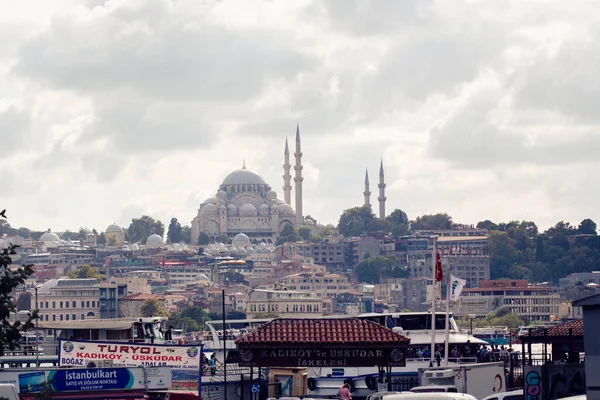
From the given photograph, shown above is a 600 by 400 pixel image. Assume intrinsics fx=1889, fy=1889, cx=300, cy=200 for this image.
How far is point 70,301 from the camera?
15050 cm

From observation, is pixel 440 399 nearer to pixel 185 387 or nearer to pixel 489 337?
pixel 185 387

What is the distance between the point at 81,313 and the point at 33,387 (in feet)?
412

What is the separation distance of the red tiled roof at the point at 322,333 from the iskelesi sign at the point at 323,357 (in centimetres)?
14

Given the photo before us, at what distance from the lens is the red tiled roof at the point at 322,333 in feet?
94.3

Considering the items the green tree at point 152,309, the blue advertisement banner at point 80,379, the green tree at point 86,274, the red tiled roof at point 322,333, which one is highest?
the green tree at point 86,274

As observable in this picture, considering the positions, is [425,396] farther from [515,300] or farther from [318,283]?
[318,283]

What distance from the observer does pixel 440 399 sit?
2228 centimetres

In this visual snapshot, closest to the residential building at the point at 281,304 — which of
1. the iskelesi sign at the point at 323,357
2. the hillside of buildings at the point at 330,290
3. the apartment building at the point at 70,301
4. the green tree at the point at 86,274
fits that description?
the hillside of buildings at the point at 330,290

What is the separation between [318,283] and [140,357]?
515 ft

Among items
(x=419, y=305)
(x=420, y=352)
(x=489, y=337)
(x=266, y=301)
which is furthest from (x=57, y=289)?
(x=420, y=352)

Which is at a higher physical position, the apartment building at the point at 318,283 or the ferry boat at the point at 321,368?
the apartment building at the point at 318,283

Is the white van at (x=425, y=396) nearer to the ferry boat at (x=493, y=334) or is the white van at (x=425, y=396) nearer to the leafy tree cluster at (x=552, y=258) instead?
the ferry boat at (x=493, y=334)

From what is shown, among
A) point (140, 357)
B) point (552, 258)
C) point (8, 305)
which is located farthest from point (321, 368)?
point (552, 258)

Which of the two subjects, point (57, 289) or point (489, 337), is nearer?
point (489, 337)
